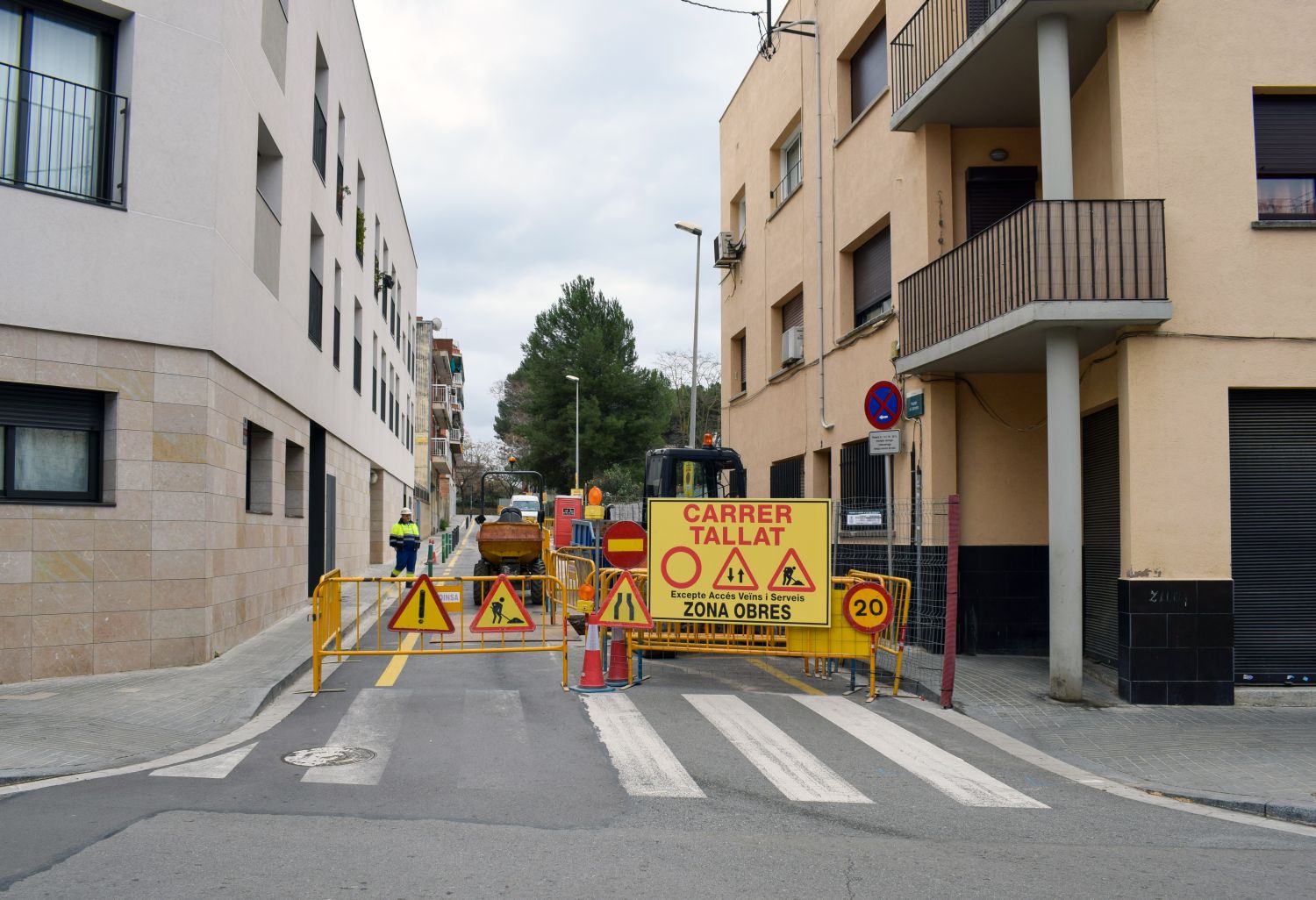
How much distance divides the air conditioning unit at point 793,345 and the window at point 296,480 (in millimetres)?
8756

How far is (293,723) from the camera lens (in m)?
8.61

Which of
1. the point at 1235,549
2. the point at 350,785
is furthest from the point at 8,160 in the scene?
the point at 1235,549

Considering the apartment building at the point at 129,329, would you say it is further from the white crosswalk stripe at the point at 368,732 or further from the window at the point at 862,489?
the window at the point at 862,489

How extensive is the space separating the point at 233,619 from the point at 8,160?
18.5 feet

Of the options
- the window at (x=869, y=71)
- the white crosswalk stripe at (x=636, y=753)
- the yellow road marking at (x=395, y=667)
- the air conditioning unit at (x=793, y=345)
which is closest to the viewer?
the white crosswalk stripe at (x=636, y=753)

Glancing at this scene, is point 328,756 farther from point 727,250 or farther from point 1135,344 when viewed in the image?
point 727,250

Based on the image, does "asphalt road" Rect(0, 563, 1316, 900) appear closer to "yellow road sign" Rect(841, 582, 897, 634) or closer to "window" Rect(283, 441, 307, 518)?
"yellow road sign" Rect(841, 582, 897, 634)

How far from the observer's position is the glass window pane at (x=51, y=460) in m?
10.3

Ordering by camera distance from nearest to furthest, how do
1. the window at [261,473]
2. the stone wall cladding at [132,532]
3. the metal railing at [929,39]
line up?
1. the stone wall cladding at [132,532]
2. the metal railing at [929,39]
3. the window at [261,473]

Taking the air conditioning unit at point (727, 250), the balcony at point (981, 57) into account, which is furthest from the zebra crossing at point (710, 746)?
the air conditioning unit at point (727, 250)

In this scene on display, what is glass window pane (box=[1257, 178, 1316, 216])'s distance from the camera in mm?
10305

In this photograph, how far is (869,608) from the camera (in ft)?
32.6

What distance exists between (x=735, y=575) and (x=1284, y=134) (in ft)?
23.0

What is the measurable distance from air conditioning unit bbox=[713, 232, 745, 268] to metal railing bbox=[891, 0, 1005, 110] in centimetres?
987
